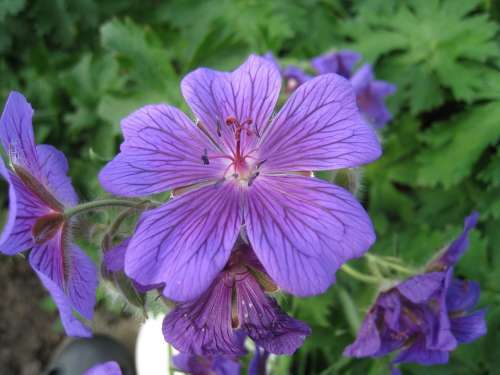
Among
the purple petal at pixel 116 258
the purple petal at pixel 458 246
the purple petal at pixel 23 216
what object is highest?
the purple petal at pixel 23 216

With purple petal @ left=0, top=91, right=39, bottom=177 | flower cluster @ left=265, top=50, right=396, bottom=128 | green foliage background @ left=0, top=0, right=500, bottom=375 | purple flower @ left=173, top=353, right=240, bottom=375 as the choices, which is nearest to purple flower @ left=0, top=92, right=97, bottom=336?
purple petal @ left=0, top=91, right=39, bottom=177

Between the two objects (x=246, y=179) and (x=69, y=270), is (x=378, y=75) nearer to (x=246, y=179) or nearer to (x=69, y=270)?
(x=246, y=179)

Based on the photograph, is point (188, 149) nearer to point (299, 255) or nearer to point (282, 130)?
point (282, 130)

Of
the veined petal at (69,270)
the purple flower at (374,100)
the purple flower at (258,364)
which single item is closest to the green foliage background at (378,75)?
the purple flower at (374,100)

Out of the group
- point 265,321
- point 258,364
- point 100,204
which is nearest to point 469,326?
point 258,364

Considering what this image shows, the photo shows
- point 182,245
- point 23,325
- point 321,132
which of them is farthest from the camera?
point 23,325

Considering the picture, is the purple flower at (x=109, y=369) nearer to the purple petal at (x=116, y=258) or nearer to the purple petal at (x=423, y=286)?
the purple petal at (x=116, y=258)

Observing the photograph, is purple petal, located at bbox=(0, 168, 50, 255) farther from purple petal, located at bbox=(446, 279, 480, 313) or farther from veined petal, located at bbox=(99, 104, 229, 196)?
purple petal, located at bbox=(446, 279, 480, 313)

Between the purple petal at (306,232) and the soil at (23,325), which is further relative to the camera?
the soil at (23,325)
